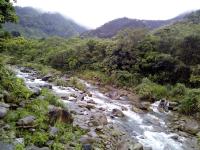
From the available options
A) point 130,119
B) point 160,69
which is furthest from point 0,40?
point 160,69

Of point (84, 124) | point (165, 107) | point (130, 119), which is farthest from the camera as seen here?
point (165, 107)

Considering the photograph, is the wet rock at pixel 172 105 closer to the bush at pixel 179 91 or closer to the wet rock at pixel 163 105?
the wet rock at pixel 163 105

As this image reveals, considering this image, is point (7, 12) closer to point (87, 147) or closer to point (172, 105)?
point (87, 147)

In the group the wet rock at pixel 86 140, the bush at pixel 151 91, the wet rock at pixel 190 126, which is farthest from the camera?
the bush at pixel 151 91

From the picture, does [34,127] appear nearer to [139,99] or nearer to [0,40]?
[0,40]

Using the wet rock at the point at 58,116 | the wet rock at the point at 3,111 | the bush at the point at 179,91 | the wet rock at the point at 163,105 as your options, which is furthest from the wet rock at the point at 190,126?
the wet rock at the point at 3,111

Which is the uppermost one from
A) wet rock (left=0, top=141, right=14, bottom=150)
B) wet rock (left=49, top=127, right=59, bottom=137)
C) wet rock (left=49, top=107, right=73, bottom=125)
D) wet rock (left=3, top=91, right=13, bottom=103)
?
wet rock (left=3, top=91, right=13, bottom=103)

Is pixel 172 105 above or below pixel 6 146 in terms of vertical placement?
below

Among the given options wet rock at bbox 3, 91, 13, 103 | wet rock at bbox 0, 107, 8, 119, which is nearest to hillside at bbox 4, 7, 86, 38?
wet rock at bbox 3, 91, 13, 103

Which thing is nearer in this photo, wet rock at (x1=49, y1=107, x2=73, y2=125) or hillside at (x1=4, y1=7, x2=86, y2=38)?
wet rock at (x1=49, y1=107, x2=73, y2=125)

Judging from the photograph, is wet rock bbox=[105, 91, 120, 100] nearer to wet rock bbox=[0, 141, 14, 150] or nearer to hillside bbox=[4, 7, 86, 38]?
wet rock bbox=[0, 141, 14, 150]

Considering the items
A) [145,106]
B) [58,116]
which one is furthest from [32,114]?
[145,106]

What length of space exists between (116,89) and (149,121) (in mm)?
13716

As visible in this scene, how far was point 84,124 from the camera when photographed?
18469 millimetres
